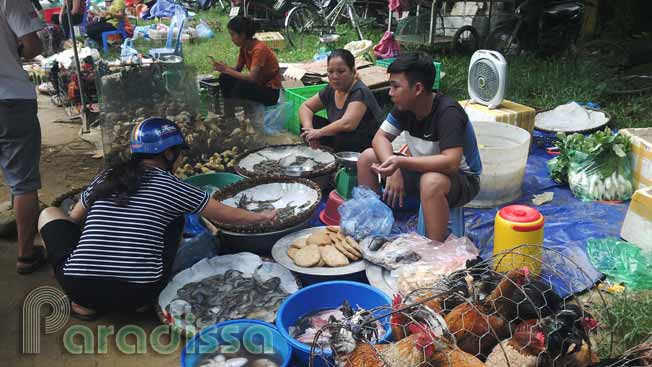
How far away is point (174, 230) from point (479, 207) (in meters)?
2.20

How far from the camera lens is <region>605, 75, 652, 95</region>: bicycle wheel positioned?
241 inches

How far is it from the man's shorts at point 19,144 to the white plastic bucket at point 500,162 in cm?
294

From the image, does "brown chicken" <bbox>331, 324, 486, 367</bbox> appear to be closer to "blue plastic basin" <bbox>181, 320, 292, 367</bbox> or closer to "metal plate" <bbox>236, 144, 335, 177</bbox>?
"blue plastic basin" <bbox>181, 320, 292, 367</bbox>

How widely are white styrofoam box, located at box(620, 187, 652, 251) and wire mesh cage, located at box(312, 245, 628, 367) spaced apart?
144cm

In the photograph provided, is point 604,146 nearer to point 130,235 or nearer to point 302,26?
point 130,235

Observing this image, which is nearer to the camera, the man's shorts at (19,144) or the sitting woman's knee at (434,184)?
the sitting woman's knee at (434,184)

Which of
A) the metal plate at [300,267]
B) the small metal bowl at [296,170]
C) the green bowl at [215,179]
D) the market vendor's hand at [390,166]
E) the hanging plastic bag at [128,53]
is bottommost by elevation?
the metal plate at [300,267]

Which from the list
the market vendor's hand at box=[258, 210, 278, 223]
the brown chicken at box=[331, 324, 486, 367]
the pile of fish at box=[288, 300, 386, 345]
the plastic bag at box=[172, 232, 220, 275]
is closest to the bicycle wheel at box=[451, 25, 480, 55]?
the market vendor's hand at box=[258, 210, 278, 223]

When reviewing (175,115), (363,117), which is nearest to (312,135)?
(363,117)

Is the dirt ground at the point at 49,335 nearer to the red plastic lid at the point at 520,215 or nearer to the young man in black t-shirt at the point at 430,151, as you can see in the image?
the young man in black t-shirt at the point at 430,151

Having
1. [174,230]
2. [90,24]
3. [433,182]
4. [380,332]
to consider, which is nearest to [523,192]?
[433,182]

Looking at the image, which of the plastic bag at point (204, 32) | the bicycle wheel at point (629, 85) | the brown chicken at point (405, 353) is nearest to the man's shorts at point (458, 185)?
the brown chicken at point (405, 353)

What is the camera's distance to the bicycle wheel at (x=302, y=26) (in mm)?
10343

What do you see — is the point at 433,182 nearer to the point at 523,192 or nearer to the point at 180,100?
the point at 523,192
